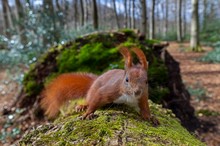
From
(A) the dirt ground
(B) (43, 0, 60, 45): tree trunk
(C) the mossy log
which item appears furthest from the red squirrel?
(B) (43, 0, 60, 45): tree trunk

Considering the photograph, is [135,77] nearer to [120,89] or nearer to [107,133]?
[120,89]

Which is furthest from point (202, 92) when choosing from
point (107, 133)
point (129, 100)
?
point (107, 133)

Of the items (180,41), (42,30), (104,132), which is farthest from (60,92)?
(180,41)

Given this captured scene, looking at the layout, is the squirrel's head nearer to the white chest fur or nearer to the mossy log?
the white chest fur

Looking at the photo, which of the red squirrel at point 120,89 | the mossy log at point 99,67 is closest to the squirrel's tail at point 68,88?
the red squirrel at point 120,89

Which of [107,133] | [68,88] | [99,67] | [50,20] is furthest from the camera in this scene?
[50,20]

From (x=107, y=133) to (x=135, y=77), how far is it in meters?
0.40

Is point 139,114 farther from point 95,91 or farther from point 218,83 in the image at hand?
point 218,83

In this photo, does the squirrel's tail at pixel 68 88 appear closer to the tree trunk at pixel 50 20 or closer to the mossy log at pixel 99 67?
the mossy log at pixel 99 67

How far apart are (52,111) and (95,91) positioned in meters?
0.59

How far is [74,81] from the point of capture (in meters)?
2.35

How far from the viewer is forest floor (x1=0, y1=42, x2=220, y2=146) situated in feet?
15.2

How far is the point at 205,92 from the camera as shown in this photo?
6.88 metres

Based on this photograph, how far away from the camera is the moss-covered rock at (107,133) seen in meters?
1.48
